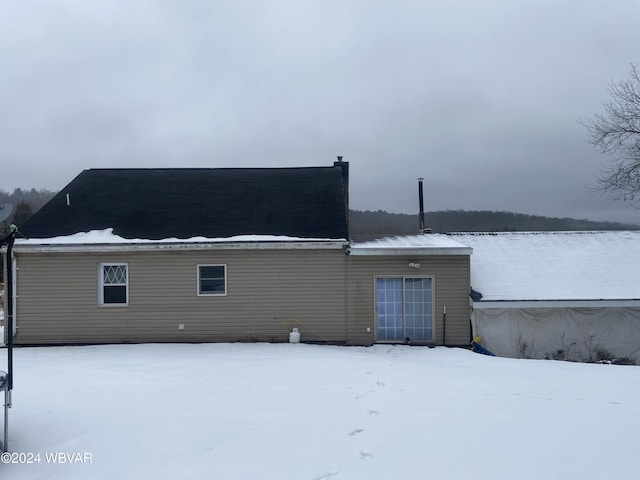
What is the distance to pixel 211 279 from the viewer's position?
14164mm

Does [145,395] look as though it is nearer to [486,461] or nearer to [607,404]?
[486,461]

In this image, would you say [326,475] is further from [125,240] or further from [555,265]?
[555,265]

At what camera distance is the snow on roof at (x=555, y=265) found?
14.6 m

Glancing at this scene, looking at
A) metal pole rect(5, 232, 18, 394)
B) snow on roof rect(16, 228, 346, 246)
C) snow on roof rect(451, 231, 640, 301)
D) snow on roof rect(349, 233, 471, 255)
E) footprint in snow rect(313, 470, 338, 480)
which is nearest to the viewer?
footprint in snow rect(313, 470, 338, 480)

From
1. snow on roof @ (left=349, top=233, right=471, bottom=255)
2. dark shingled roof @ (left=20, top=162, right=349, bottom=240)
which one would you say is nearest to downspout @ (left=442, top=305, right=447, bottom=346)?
snow on roof @ (left=349, top=233, right=471, bottom=255)

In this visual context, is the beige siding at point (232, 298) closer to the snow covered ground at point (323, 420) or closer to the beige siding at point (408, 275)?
the beige siding at point (408, 275)

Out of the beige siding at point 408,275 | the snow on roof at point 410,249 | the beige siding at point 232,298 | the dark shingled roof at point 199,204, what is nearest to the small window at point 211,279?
the beige siding at point 232,298

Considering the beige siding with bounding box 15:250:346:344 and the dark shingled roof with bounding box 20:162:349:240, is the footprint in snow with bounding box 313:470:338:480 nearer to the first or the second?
the beige siding with bounding box 15:250:346:344

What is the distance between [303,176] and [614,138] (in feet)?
→ 33.0

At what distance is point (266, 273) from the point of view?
14.1 meters

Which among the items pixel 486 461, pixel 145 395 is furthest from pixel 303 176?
pixel 486 461

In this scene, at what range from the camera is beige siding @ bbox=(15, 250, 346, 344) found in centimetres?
1402

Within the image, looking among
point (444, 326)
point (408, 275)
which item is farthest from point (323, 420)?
point (444, 326)

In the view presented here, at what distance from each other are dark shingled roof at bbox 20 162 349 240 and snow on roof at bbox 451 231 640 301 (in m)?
4.83
